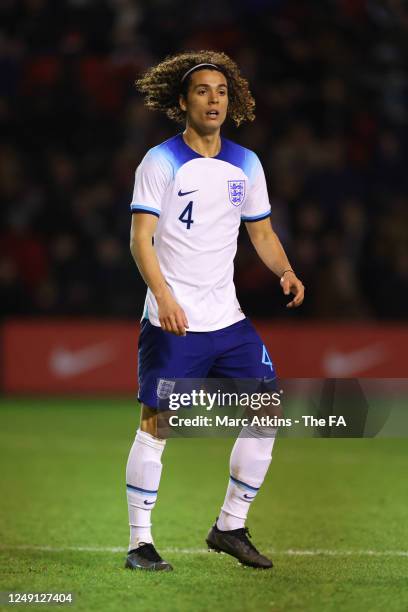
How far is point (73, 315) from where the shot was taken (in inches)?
563

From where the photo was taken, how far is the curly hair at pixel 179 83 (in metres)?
5.57

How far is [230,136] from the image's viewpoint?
14.5 metres

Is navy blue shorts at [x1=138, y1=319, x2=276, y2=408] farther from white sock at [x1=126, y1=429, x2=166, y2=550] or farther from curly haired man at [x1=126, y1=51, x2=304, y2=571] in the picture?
white sock at [x1=126, y1=429, x2=166, y2=550]

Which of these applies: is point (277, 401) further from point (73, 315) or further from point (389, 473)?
point (73, 315)

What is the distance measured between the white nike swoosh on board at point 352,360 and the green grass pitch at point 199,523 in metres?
2.94

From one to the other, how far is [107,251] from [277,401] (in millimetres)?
8618

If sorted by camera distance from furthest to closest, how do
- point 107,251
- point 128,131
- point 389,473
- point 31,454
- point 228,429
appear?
point 128,131 < point 107,251 < point 31,454 < point 389,473 < point 228,429

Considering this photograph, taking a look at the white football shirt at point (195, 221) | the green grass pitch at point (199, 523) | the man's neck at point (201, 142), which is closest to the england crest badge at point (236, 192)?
the white football shirt at point (195, 221)

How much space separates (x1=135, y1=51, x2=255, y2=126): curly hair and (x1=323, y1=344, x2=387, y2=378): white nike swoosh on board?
869 centimetres

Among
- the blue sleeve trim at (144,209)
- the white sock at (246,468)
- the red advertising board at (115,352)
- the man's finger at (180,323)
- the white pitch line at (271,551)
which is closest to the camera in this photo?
the man's finger at (180,323)

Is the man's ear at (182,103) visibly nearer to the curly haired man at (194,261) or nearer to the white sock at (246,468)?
the curly haired man at (194,261)

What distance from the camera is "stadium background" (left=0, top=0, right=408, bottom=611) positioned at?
46.0ft

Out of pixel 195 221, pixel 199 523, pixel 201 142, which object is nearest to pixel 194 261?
pixel 195 221

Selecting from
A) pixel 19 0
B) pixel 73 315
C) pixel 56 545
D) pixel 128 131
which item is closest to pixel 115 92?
pixel 128 131
